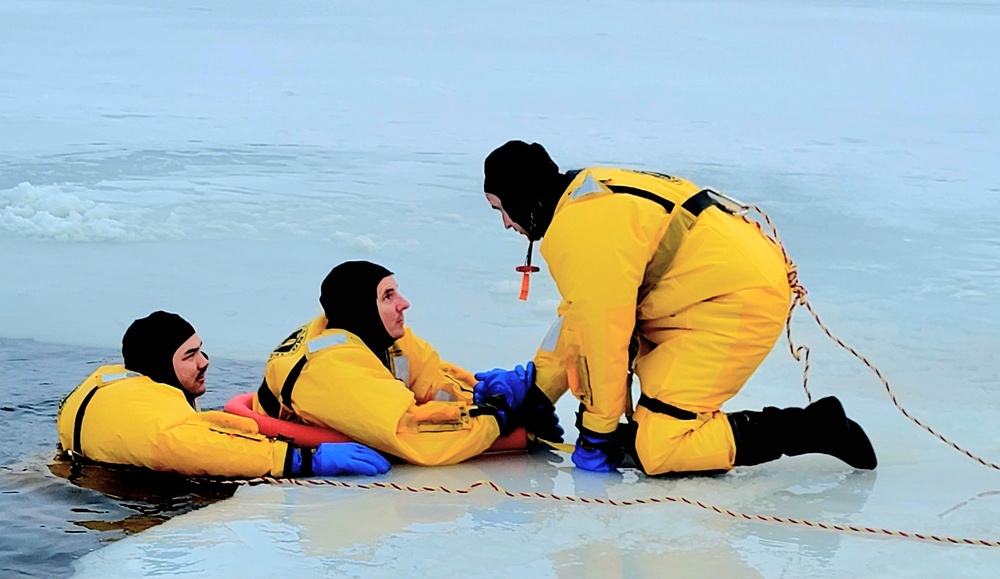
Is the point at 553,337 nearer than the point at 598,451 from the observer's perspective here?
No

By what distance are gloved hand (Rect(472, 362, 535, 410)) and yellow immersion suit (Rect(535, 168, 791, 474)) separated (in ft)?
0.97

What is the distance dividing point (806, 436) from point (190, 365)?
1.68 metres

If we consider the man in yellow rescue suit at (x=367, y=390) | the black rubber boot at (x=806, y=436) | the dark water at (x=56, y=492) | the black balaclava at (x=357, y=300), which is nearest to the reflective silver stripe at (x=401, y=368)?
the man in yellow rescue suit at (x=367, y=390)

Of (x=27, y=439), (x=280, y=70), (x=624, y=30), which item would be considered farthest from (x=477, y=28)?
(x=27, y=439)

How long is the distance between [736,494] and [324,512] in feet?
3.32

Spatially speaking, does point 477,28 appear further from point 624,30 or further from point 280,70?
point 280,70

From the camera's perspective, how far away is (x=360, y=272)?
3.44 metres

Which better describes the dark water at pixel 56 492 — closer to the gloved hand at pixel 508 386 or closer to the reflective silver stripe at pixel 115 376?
the reflective silver stripe at pixel 115 376

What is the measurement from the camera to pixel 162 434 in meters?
3.24

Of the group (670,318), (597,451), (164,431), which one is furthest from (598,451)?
(164,431)

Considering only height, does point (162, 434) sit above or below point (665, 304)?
below

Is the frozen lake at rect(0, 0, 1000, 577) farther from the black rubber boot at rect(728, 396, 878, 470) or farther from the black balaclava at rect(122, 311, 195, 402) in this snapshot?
the black balaclava at rect(122, 311, 195, 402)

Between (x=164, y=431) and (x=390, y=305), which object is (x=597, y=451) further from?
(x=164, y=431)

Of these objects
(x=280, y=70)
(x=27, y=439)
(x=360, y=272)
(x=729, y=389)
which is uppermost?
(x=280, y=70)
